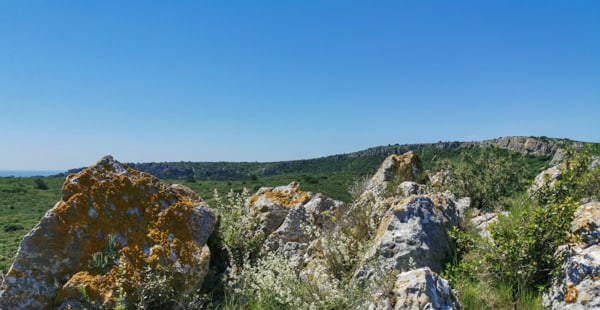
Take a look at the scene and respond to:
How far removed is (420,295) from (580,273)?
1.86 metres

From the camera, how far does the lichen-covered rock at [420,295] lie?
12.0 ft

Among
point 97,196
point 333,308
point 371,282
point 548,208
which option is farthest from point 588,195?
point 97,196

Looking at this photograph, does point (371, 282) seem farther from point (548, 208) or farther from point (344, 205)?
point (344, 205)

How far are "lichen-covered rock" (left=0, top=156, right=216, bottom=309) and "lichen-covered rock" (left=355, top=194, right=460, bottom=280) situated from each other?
2.74m

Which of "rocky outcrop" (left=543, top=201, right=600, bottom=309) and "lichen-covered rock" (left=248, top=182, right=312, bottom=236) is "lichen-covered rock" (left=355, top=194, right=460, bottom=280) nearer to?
"rocky outcrop" (left=543, top=201, right=600, bottom=309)

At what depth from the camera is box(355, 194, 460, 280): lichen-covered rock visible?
5.03 metres

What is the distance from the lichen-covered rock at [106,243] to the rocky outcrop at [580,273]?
15.5ft

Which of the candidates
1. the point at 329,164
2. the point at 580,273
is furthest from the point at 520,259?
the point at 329,164

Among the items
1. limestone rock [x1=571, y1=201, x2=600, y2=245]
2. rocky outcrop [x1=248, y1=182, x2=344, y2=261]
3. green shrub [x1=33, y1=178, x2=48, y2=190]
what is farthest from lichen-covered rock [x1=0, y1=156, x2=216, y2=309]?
green shrub [x1=33, y1=178, x2=48, y2=190]

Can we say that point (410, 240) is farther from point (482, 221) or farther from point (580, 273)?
point (482, 221)

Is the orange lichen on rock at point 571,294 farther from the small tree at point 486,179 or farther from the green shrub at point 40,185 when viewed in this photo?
the green shrub at point 40,185

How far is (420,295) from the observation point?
3.70 metres

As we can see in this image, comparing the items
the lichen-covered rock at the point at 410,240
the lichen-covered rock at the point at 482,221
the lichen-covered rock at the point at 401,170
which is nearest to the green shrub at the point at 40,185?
the lichen-covered rock at the point at 401,170

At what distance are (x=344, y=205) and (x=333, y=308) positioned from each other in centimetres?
443
